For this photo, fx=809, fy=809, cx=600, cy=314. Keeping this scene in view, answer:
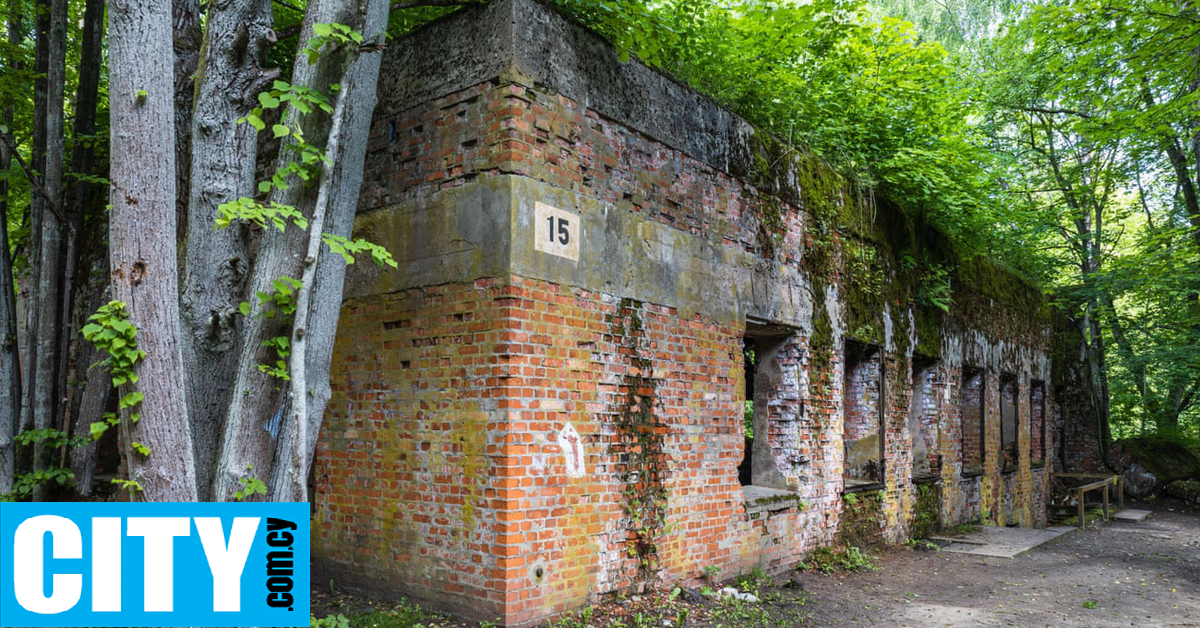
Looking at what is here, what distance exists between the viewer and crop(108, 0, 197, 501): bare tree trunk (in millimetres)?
3916

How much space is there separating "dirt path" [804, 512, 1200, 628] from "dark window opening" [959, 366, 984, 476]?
1.94 meters

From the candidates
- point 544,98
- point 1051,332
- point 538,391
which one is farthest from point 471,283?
point 1051,332

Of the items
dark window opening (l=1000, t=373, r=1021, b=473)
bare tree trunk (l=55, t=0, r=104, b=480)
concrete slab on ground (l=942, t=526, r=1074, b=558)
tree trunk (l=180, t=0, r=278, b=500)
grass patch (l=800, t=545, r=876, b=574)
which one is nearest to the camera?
tree trunk (l=180, t=0, r=278, b=500)

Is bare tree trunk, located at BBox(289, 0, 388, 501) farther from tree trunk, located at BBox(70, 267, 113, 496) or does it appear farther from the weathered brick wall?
tree trunk, located at BBox(70, 267, 113, 496)

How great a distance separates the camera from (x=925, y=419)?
36.3 ft

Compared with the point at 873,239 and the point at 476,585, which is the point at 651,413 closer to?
the point at 476,585

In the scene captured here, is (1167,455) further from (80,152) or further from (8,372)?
(8,372)

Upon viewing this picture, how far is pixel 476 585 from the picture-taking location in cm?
517

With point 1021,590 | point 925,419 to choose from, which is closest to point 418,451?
point 1021,590

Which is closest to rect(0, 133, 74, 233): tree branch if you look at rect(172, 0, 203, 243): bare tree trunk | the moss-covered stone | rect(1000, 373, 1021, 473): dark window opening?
rect(172, 0, 203, 243): bare tree trunk

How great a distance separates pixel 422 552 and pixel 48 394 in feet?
14.1

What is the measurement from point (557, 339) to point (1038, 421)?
45.2 ft

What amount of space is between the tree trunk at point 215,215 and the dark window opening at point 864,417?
702 cm

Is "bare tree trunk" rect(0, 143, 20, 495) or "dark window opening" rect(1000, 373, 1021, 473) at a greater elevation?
"bare tree trunk" rect(0, 143, 20, 495)
